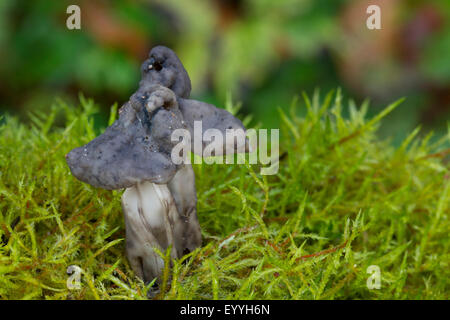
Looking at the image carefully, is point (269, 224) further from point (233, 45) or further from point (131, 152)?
point (233, 45)

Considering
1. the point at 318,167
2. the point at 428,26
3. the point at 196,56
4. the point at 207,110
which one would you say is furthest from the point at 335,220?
the point at 428,26

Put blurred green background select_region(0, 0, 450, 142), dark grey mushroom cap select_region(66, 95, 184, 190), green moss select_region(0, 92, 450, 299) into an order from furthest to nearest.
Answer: blurred green background select_region(0, 0, 450, 142) → green moss select_region(0, 92, 450, 299) → dark grey mushroom cap select_region(66, 95, 184, 190)

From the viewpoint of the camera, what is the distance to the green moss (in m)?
0.76

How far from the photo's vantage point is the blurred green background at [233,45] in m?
2.05

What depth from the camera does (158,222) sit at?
75cm

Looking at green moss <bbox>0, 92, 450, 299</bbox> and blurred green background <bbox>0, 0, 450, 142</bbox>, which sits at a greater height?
blurred green background <bbox>0, 0, 450, 142</bbox>

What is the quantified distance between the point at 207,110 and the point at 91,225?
31 centimetres

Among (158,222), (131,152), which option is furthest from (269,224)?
(131,152)

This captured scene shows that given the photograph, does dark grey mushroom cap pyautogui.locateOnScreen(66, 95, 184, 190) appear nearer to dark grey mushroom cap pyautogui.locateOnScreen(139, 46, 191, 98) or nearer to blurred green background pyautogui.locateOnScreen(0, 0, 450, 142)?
dark grey mushroom cap pyautogui.locateOnScreen(139, 46, 191, 98)

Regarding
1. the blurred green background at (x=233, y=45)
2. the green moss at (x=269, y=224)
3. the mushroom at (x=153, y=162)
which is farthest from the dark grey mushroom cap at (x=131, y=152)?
the blurred green background at (x=233, y=45)

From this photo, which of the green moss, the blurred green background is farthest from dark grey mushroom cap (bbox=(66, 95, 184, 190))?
the blurred green background

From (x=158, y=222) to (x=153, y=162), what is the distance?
0.42 feet

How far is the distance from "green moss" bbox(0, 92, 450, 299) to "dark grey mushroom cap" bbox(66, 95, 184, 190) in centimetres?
13

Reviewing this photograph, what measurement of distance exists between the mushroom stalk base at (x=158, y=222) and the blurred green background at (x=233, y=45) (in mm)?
1282
